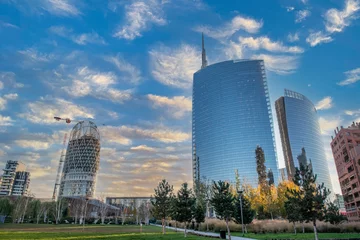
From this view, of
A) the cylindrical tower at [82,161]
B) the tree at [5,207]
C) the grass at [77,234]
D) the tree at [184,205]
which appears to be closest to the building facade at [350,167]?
the tree at [184,205]

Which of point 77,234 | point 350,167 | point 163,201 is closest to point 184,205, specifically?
point 163,201

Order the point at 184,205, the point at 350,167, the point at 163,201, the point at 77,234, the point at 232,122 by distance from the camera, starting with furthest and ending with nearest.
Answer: the point at 232,122 < the point at 350,167 < the point at 163,201 < the point at 184,205 < the point at 77,234

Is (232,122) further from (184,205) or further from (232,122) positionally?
(184,205)

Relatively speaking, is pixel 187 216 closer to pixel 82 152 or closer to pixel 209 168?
pixel 209 168

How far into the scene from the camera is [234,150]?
159 metres

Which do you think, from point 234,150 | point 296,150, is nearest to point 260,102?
point 234,150

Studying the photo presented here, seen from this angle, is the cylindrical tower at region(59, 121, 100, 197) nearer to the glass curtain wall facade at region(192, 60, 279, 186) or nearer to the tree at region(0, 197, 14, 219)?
the tree at region(0, 197, 14, 219)

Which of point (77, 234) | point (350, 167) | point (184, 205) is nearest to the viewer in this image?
point (77, 234)

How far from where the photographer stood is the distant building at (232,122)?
156m

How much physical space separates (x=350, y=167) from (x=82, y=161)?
15362 cm

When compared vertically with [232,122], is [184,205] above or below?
below

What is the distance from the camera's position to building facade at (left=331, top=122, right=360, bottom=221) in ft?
302

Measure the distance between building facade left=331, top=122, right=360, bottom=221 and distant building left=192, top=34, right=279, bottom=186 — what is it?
48495mm

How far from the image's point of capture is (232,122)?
16575 cm
